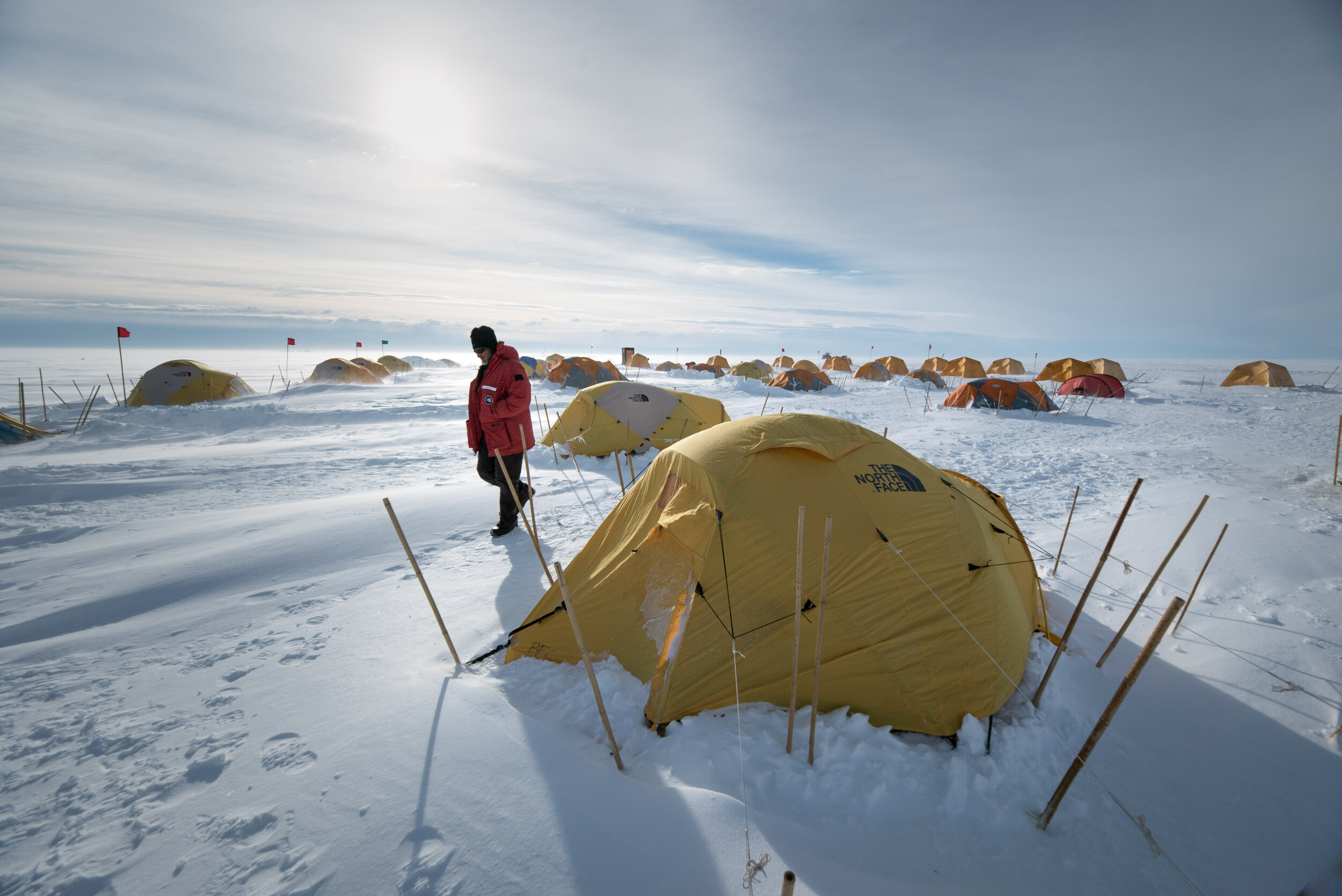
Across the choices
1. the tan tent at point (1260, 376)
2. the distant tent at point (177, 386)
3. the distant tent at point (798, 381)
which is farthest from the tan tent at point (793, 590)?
the tan tent at point (1260, 376)

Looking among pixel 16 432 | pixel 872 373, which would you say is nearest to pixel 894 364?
pixel 872 373

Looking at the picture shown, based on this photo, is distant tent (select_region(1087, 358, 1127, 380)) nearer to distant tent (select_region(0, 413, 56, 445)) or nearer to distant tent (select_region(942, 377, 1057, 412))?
distant tent (select_region(942, 377, 1057, 412))

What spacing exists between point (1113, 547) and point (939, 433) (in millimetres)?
8047

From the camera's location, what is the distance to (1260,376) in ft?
80.2

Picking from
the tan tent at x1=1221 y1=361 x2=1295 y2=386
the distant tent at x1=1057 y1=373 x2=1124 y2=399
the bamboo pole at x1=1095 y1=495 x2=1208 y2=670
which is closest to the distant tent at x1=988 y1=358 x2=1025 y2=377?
the tan tent at x1=1221 y1=361 x2=1295 y2=386

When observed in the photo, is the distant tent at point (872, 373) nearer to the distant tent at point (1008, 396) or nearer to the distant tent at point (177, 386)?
the distant tent at point (1008, 396)

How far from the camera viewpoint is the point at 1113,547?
19.5 feet

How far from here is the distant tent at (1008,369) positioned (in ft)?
121

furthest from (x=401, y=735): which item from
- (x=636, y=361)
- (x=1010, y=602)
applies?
(x=636, y=361)

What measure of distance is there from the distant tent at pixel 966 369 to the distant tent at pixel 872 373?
15.0 feet

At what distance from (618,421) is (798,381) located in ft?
65.7

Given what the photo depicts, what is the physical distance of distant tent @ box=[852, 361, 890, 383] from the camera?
36.0m

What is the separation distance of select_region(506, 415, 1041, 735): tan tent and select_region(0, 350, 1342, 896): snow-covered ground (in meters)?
0.22

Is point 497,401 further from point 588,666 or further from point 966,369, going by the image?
point 966,369
